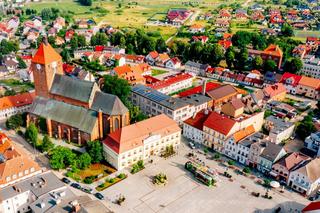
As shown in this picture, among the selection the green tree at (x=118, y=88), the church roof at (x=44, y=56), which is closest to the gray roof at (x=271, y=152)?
the green tree at (x=118, y=88)

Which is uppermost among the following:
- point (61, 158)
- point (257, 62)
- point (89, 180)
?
point (257, 62)

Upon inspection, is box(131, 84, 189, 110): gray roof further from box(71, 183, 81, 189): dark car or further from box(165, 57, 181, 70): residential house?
box(165, 57, 181, 70): residential house

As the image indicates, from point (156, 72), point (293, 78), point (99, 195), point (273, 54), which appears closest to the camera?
point (99, 195)

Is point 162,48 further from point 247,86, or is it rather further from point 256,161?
point 256,161

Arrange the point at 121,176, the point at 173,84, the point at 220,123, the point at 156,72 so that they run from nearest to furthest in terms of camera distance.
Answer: the point at 121,176 < the point at 220,123 < the point at 173,84 < the point at 156,72

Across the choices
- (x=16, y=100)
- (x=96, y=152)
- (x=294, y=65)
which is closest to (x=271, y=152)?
(x=96, y=152)

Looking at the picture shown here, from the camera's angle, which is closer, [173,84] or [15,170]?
[15,170]

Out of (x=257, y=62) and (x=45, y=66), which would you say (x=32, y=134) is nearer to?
(x=45, y=66)
